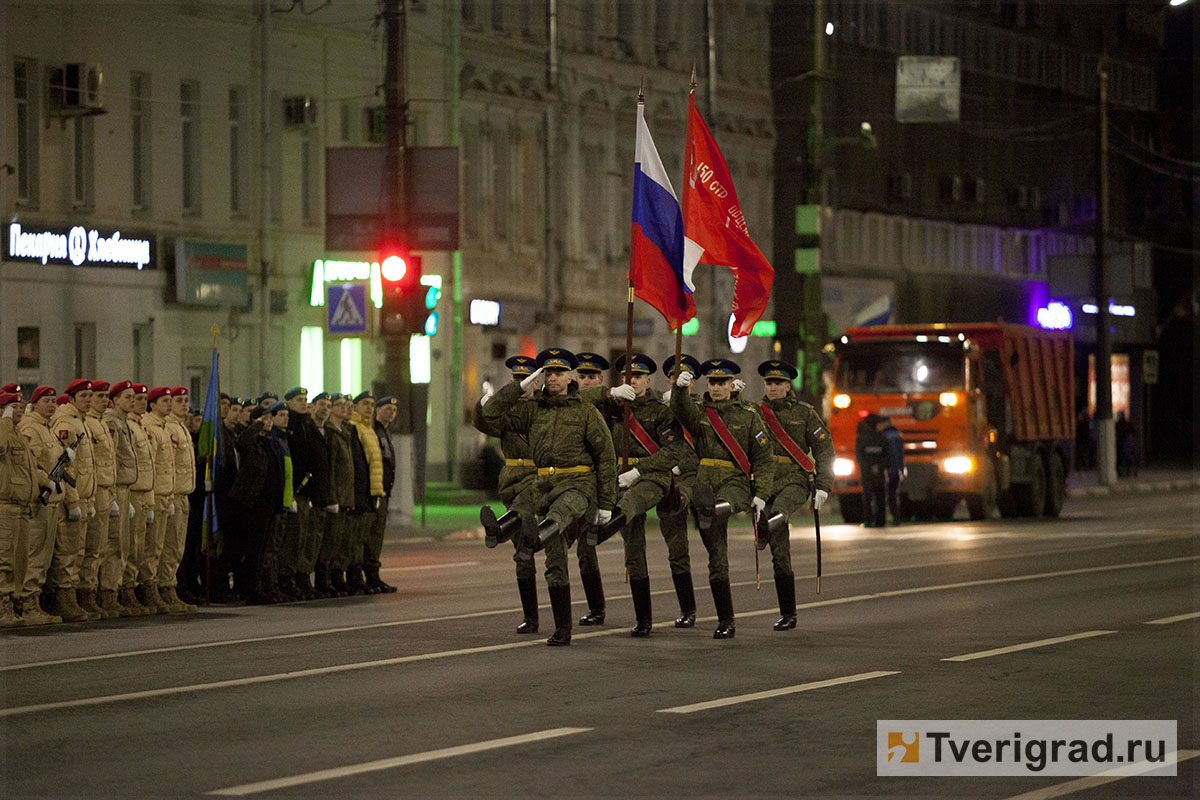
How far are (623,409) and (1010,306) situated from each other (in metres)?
49.8

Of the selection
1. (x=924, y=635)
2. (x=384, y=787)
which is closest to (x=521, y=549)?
(x=924, y=635)

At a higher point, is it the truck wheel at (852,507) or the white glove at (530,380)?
the white glove at (530,380)

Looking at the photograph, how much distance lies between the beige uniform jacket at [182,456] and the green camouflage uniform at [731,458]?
493 centimetres

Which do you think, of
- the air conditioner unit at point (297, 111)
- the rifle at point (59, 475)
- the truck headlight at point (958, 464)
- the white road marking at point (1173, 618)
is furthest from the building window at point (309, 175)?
the white road marking at point (1173, 618)

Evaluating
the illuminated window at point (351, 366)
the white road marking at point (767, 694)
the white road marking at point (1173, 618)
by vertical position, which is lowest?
the white road marking at point (1173, 618)

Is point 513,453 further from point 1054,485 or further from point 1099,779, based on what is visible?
point 1054,485

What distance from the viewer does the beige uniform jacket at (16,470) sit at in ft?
55.2

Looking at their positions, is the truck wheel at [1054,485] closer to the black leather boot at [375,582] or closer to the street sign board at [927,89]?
the street sign board at [927,89]

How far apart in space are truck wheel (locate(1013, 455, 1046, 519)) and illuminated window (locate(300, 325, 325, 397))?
12774 mm

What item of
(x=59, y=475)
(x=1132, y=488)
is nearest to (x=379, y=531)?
(x=59, y=475)

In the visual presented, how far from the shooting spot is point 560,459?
15.3 meters

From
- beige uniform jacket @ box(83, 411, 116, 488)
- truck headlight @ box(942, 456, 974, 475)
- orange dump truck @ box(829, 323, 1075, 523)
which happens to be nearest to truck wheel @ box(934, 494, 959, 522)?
orange dump truck @ box(829, 323, 1075, 523)

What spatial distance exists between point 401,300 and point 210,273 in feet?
26.3

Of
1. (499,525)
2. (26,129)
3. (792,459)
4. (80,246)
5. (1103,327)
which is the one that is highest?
(26,129)
